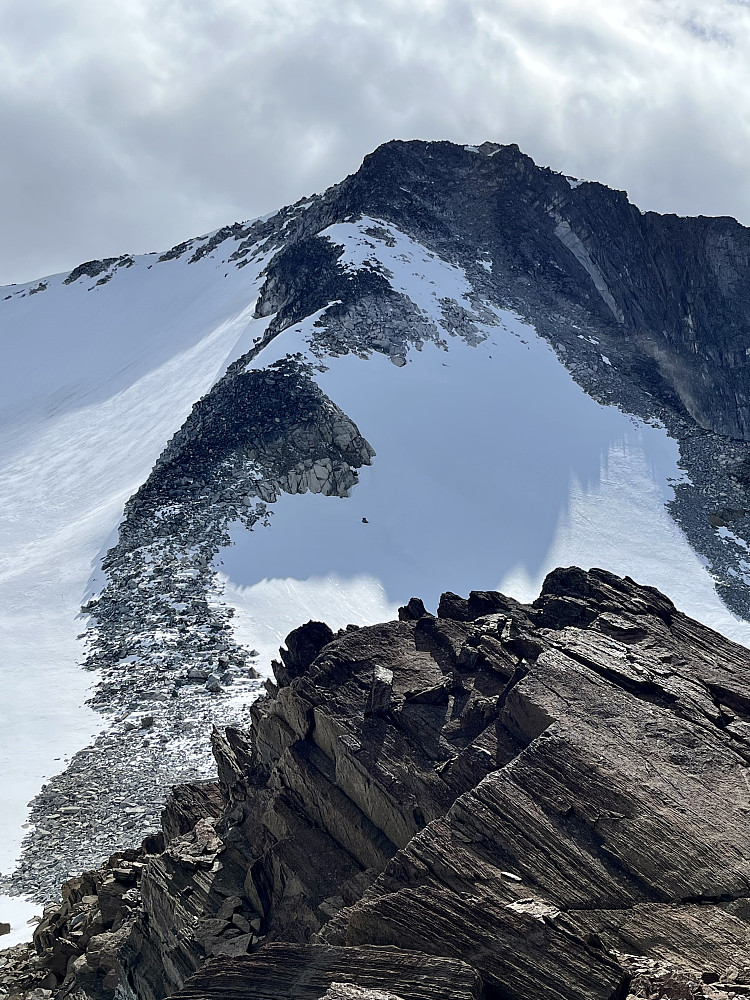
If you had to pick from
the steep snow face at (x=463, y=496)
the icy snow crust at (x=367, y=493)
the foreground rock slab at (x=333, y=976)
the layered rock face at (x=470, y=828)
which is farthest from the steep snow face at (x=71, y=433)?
the foreground rock slab at (x=333, y=976)

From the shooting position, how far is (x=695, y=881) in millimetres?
12609

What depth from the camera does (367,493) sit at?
1953 inches

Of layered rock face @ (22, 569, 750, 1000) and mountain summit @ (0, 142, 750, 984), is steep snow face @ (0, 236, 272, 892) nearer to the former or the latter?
mountain summit @ (0, 142, 750, 984)

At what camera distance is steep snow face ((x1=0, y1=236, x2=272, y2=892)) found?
32312 millimetres

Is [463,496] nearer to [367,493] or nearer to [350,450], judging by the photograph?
[367,493]

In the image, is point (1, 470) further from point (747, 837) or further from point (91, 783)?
point (747, 837)

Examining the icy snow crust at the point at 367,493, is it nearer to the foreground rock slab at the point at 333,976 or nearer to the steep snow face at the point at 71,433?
the steep snow face at the point at 71,433

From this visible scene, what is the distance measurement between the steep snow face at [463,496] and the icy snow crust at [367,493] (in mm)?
127

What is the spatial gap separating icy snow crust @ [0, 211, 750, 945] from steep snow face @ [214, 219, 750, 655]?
0.42ft

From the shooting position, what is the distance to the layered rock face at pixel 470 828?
476 inches

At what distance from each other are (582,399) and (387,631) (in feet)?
151

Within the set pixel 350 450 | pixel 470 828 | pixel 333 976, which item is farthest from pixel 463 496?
pixel 333 976

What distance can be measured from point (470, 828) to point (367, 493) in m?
36.4

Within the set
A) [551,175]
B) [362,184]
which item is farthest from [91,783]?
[551,175]
